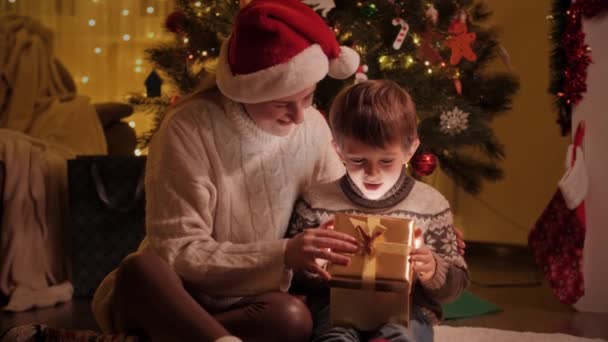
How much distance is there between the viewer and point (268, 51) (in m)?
1.30

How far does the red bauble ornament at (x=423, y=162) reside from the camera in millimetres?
2369

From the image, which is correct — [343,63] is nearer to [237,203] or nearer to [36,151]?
[237,203]

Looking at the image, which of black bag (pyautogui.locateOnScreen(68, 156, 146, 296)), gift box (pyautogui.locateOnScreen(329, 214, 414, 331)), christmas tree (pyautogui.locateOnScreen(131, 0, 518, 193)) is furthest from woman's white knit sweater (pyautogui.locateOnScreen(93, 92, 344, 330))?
black bag (pyautogui.locateOnScreen(68, 156, 146, 296))

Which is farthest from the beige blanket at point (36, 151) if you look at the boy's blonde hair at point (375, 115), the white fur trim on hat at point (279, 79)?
the boy's blonde hair at point (375, 115)

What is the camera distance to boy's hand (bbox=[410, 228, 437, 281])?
120 cm

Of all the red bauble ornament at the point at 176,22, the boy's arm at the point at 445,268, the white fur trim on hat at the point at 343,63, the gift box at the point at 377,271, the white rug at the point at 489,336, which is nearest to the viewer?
the gift box at the point at 377,271

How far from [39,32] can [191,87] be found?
89cm

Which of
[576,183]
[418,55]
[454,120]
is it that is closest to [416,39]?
[418,55]

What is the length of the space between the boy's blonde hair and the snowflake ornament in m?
1.08

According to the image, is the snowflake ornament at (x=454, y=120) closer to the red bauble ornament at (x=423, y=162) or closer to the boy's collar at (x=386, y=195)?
the red bauble ornament at (x=423, y=162)

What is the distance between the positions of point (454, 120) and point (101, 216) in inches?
47.6

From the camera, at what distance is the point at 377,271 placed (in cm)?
117

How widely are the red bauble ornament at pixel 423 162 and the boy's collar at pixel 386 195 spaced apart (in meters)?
1.02

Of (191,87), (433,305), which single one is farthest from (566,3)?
(433,305)
